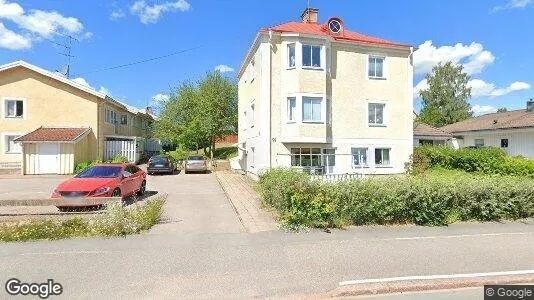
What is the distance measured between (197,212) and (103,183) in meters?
3.61

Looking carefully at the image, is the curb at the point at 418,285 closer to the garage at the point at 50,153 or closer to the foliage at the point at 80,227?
the foliage at the point at 80,227

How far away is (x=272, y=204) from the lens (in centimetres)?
1122

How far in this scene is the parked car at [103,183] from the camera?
443 inches

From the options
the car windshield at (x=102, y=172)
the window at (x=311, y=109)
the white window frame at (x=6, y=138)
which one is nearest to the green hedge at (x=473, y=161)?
the window at (x=311, y=109)

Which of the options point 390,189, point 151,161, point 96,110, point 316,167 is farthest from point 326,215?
point 96,110

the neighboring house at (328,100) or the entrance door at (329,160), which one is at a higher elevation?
the neighboring house at (328,100)

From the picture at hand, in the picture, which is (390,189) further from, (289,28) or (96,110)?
(96,110)

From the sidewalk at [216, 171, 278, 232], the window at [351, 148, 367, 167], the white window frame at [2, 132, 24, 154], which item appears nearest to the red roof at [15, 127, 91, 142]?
the white window frame at [2, 132, 24, 154]

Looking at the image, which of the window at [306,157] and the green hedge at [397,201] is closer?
the green hedge at [397,201]

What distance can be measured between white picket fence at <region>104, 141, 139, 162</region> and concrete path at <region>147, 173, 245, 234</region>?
13.1 meters

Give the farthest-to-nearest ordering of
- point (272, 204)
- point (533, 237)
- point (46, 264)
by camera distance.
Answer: point (272, 204) → point (533, 237) → point (46, 264)

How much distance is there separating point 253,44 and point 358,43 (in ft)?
22.1

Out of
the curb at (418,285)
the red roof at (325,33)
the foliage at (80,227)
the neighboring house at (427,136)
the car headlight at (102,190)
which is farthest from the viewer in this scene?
the neighboring house at (427,136)

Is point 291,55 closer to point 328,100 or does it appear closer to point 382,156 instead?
point 328,100
